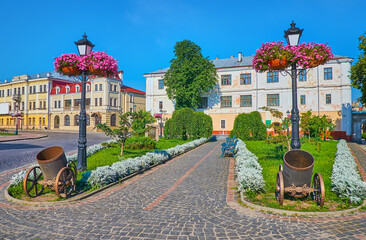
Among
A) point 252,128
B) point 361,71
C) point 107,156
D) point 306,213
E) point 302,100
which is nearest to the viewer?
point 306,213

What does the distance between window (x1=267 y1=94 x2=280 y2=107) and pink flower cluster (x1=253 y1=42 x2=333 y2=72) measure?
2939cm

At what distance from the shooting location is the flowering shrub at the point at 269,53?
763cm

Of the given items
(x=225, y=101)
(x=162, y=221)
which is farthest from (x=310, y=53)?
(x=225, y=101)

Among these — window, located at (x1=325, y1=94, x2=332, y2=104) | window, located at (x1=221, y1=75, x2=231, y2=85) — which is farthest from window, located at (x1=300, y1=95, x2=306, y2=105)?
window, located at (x1=221, y1=75, x2=231, y2=85)

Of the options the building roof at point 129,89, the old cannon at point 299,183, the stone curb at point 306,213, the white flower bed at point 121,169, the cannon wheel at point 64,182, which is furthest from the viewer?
the building roof at point 129,89

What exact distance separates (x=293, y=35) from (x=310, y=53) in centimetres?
72

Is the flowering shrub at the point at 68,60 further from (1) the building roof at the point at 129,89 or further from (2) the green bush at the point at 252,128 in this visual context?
(1) the building roof at the point at 129,89

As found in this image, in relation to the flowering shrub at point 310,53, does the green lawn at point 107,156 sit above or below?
below

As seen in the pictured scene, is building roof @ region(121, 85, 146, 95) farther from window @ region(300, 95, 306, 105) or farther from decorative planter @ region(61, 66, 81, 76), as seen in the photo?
decorative planter @ region(61, 66, 81, 76)

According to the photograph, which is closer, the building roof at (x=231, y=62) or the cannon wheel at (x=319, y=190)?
the cannon wheel at (x=319, y=190)

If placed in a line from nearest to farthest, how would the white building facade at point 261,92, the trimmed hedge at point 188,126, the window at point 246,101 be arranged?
1. the trimmed hedge at point 188,126
2. the white building facade at point 261,92
3. the window at point 246,101

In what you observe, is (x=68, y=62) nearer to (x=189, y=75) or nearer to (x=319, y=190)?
(x=319, y=190)

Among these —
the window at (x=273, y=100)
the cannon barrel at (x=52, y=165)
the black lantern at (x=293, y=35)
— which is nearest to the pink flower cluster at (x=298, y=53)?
the black lantern at (x=293, y=35)

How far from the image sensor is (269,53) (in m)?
7.78
